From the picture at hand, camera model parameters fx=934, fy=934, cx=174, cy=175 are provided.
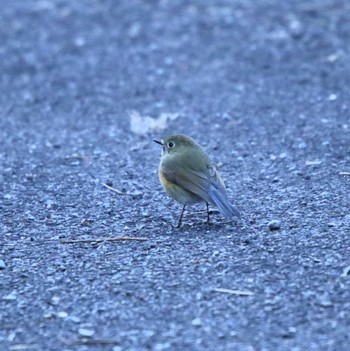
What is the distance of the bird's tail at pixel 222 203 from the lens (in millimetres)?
5527

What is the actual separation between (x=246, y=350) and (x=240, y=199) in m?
2.32

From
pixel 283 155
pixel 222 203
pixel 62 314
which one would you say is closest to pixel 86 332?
pixel 62 314

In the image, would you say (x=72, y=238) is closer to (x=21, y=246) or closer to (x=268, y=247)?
(x=21, y=246)

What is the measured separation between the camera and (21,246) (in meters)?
5.57

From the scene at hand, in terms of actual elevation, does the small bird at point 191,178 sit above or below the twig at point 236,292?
above

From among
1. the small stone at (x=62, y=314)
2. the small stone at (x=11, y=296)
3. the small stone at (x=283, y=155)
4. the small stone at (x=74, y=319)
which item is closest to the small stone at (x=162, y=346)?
the small stone at (x=74, y=319)

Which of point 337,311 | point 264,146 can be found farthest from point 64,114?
point 337,311

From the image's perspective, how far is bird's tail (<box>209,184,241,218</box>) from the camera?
18.1 feet

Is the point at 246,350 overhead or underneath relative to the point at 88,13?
underneath

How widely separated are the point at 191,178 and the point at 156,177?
121cm

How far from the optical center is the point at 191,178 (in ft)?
19.0

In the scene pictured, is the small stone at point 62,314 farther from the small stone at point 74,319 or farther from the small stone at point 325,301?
the small stone at point 325,301

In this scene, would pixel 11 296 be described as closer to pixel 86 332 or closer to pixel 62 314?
pixel 62 314

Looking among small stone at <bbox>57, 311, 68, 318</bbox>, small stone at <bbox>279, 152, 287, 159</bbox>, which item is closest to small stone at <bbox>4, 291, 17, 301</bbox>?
small stone at <bbox>57, 311, 68, 318</bbox>
